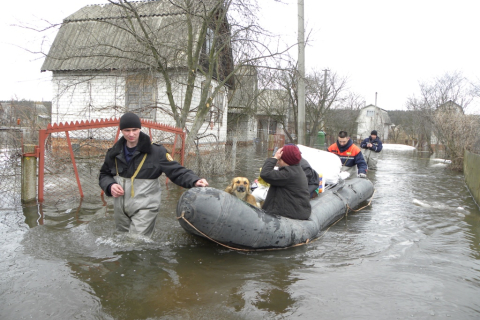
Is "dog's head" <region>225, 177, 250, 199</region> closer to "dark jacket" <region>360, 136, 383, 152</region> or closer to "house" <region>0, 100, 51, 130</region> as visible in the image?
"house" <region>0, 100, 51, 130</region>

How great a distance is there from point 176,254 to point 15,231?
2.48 metres

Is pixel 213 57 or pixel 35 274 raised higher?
pixel 213 57

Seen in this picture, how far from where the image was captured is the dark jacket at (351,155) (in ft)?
30.2

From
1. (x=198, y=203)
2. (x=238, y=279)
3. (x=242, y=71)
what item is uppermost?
(x=242, y=71)

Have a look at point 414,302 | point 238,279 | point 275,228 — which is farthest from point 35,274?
point 414,302

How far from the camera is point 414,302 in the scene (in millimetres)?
3832

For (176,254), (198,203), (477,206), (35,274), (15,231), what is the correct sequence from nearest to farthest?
1. (35,274)
2. (198,203)
3. (176,254)
4. (15,231)
5. (477,206)

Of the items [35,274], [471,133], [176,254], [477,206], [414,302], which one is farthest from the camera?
Answer: [471,133]

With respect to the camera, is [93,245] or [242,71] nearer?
[93,245]

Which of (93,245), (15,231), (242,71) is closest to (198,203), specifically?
(93,245)

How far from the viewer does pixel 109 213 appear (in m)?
6.98

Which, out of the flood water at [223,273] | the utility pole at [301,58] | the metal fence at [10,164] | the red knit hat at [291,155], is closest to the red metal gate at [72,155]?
the metal fence at [10,164]

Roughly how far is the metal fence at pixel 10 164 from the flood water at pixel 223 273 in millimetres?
1100

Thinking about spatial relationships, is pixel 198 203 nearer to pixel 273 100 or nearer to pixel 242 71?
pixel 242 71
